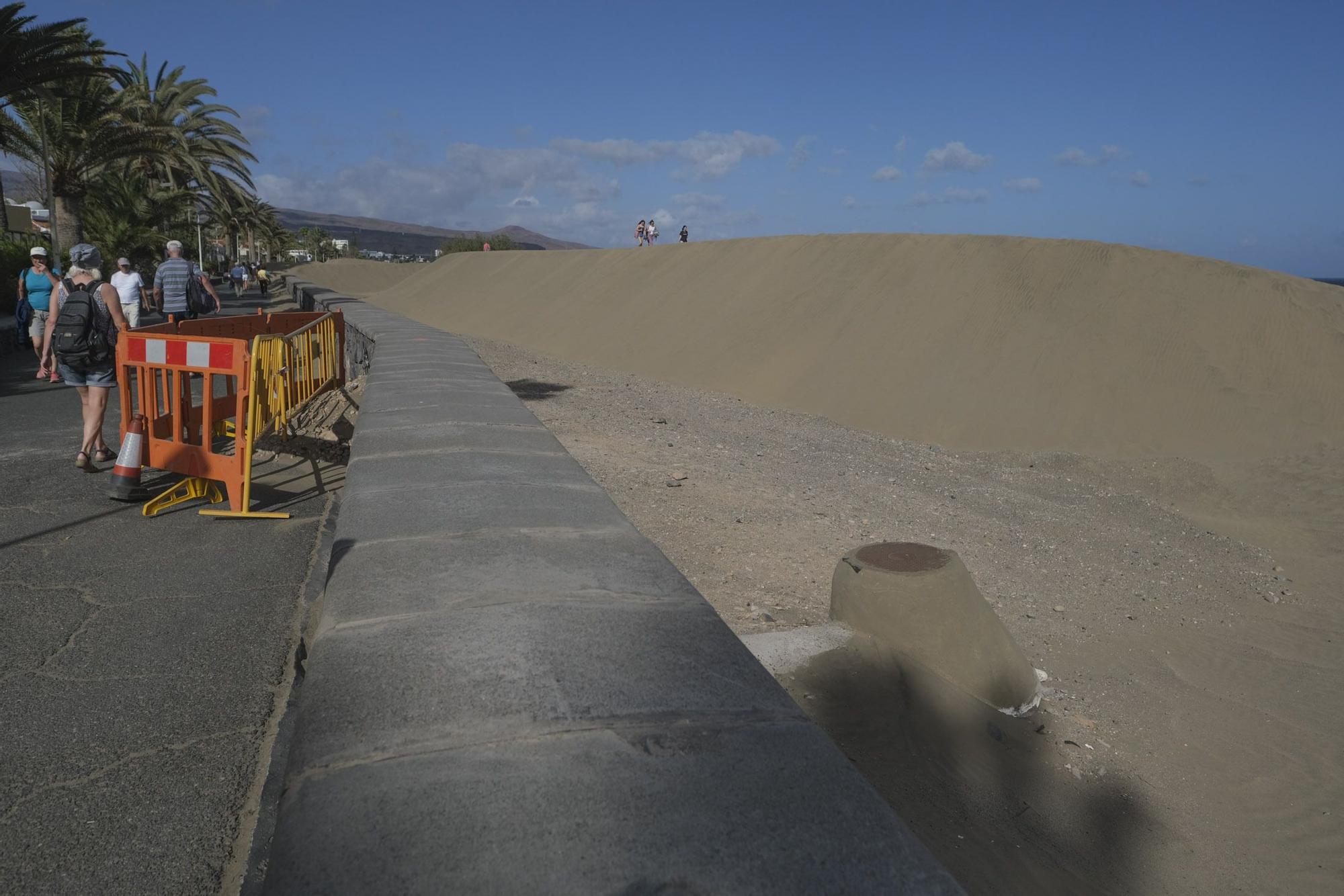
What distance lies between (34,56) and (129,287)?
10734 mm

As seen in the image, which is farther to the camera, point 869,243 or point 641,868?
point 869,243

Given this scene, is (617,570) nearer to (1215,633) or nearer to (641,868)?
(641,868)

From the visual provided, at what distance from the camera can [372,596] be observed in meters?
2.40

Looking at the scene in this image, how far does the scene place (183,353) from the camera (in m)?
5.99

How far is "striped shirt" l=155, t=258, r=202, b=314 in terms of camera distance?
36.7ft

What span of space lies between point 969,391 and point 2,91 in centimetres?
1989

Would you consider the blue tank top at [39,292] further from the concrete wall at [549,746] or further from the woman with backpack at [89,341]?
the concrete wall at [549,746]

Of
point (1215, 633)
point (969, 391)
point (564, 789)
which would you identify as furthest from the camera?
point (969, 391)

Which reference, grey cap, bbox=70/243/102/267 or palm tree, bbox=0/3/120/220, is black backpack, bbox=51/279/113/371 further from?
palm tree, bbox=0/3/120/220

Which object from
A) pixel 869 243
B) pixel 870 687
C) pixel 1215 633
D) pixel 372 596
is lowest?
pixel 1215 633

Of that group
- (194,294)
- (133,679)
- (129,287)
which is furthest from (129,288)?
(133,679)

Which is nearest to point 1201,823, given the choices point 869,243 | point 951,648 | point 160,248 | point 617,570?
point 951,648

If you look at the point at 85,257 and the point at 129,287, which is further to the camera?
the point at 129,287

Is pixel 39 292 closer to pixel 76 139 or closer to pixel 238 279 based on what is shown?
pixel 76 139
